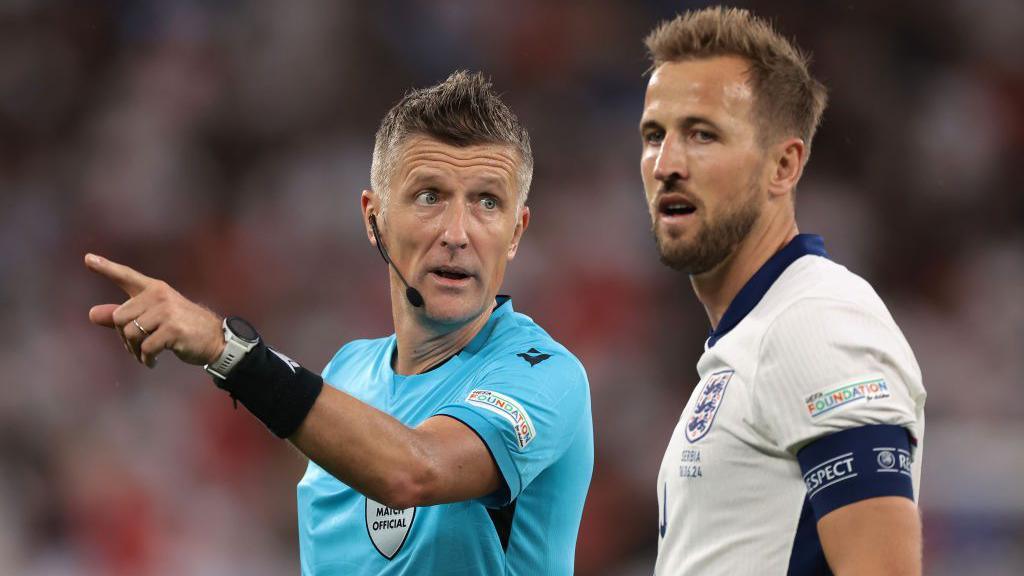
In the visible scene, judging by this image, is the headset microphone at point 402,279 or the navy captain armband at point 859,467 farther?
the headset microphone at point 402,279

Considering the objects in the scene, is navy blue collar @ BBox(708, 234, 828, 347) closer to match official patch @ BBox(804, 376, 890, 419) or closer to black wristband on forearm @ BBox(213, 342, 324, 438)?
match official patch @ BBox(804, 376, 890, 419)

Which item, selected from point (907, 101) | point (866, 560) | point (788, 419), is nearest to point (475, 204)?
point (788, 419)

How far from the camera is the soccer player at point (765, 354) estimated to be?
229cm

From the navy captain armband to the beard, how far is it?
0.68 metres

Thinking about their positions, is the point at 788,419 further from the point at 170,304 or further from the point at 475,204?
the point at 475,204

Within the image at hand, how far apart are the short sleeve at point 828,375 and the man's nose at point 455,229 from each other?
1.29 meters

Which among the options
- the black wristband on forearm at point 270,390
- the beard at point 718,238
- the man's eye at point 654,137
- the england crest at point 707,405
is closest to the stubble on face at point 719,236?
the beard at point 718,238

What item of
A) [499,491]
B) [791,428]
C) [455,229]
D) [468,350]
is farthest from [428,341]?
[791,428]

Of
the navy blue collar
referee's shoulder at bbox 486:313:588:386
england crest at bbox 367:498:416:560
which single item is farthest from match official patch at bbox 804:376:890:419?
england crest at bbox 367:498:416:560

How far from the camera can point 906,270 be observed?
314 inches

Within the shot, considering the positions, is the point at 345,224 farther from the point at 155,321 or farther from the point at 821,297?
the point at 821,297

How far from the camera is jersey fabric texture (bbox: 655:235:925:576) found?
2297mm

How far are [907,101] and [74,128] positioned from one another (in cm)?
571

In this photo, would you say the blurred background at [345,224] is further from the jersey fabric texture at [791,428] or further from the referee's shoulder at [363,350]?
the jersey fabric texture at [791,428]
